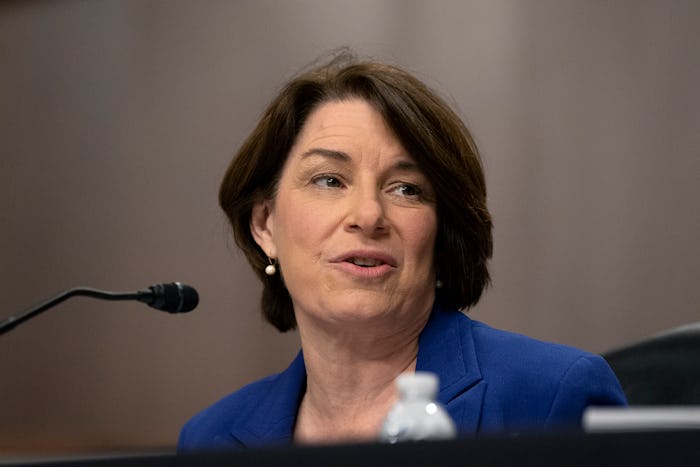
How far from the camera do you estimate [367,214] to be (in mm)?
1879

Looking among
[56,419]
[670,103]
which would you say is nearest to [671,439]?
[670,103]

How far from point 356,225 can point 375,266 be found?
82 mm

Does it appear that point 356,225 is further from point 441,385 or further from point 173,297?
point 173,297

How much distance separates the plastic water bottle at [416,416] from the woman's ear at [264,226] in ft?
3.91

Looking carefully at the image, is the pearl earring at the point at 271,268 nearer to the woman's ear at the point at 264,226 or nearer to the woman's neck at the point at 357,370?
the woman's ear at the point at 264,226

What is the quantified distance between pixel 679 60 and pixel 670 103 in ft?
0.47

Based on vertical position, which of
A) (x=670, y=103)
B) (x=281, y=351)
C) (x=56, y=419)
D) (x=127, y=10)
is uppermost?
(x=127, y=10)

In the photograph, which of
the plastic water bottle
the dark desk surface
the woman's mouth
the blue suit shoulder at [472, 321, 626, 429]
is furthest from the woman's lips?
the dark desk surface

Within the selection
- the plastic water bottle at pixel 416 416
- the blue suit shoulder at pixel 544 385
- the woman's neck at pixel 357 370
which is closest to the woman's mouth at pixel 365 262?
the woman's neck at pixel 357 370

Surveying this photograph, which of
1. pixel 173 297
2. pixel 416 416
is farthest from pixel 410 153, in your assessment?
pixel 416 416

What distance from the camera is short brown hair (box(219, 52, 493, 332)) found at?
1984 millimetres

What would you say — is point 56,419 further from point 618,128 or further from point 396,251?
point 396,251

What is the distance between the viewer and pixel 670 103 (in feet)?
12.0

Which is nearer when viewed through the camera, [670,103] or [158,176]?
[670,103]
